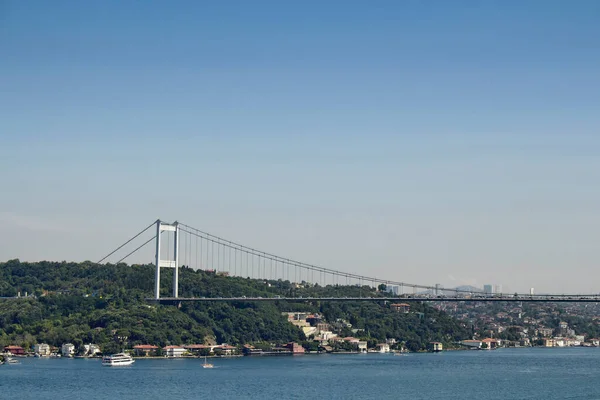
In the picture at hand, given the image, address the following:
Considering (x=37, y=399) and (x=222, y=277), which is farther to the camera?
(x=222, y=277)

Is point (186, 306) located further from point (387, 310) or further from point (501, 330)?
point (501, 330)

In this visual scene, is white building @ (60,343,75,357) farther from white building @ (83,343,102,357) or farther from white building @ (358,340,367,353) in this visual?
white building @ (358,340,367,353)

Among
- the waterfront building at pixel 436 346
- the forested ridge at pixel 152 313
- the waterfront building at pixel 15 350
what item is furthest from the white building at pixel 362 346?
the waterfront building at pixel 15 350

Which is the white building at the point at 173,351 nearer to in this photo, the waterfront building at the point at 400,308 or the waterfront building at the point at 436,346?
the waterfront building at the point at 436,346

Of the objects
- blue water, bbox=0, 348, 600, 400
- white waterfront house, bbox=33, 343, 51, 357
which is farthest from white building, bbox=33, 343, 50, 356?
blue water, bbox=0, 348, 600, 400

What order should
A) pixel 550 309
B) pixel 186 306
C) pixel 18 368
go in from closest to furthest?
1. pixel 18 368
2. pixel 186 306
3. pixel 550 309

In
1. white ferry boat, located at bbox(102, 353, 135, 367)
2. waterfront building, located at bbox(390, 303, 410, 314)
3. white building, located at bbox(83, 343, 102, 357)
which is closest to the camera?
white ferry boat, located at bbox(102, 353, 135, 367)

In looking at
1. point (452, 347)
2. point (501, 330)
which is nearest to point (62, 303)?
point (452, 347)
